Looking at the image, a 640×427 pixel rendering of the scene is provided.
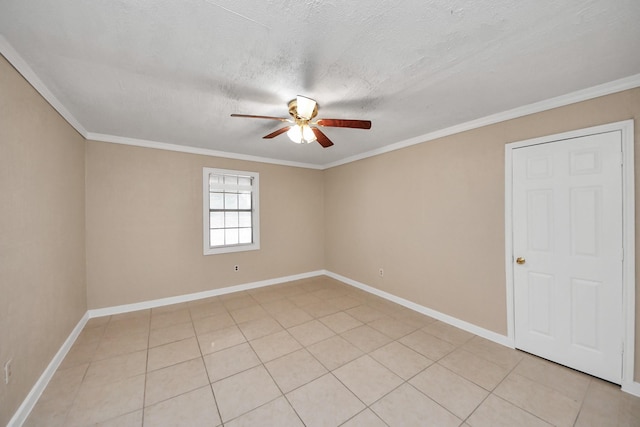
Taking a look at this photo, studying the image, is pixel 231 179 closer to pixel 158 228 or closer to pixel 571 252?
pixel 158 228

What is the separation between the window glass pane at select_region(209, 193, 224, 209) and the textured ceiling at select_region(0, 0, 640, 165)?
174cm

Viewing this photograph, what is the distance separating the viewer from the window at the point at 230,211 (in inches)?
156

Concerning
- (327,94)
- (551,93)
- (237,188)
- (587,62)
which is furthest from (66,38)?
(551,93)

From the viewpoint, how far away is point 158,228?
3.56 metres

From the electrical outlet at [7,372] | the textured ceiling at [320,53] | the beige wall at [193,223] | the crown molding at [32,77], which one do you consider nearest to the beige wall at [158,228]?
the beige wall at [193,223]

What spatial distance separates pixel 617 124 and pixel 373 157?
2627mm

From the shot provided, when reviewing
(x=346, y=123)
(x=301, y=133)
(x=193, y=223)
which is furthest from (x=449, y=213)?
(x=193, y=223)

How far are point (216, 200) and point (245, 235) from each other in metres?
0.84

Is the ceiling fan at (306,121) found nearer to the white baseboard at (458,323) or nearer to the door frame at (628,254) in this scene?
the door frame at (628,254)

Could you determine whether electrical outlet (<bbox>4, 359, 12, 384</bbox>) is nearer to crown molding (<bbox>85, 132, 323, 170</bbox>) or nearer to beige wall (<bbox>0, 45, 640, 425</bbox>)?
beige wall (<bbox>0, 45, 640, 425</bbox>)

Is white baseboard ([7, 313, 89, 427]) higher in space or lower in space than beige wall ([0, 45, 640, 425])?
lower

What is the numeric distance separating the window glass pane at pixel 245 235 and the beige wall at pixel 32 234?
2202 mm

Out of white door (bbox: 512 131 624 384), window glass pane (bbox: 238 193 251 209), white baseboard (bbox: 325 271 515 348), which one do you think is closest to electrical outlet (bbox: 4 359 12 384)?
window glass pane (bbox: 238 193 251 209)

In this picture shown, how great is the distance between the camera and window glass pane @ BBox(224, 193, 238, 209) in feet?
13.9
